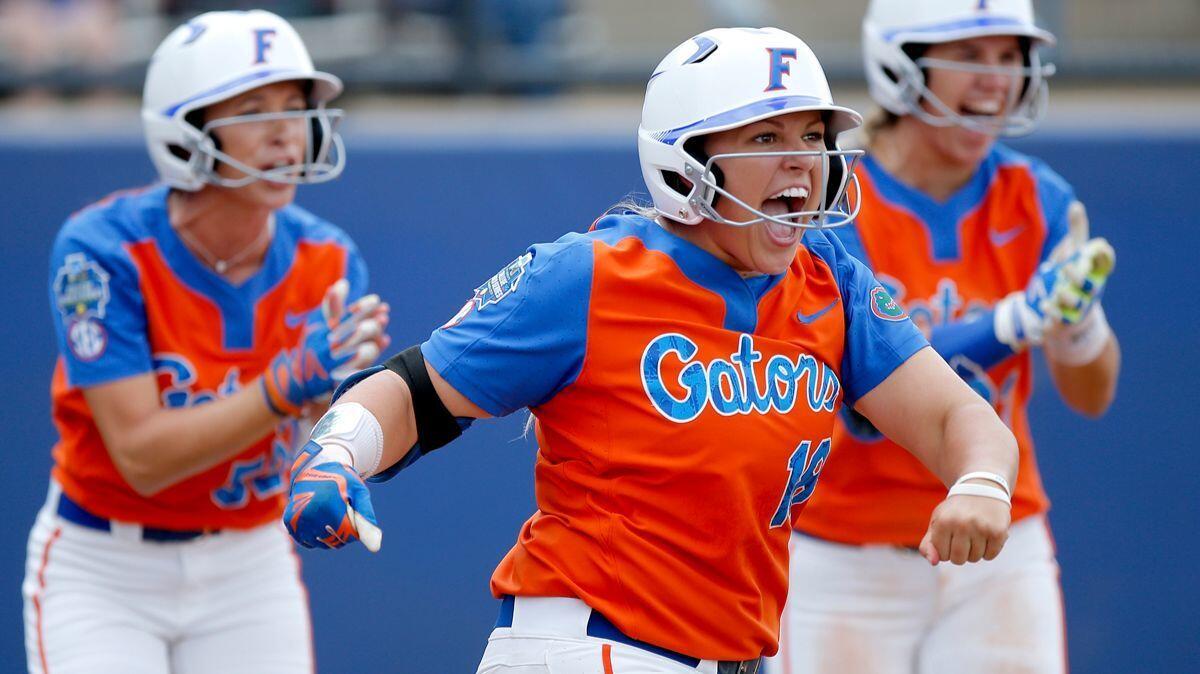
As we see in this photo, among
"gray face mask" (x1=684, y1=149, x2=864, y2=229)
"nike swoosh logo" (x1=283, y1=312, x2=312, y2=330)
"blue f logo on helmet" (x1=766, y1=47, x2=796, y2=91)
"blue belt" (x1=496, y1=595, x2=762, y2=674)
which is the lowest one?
"blue belt" (x1=496, y1=595, x2=762, y2=674)

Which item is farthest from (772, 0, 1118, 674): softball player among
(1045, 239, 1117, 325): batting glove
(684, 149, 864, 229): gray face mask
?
(684, 149, 864, 229): gray face mask

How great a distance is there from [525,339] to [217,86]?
1.67 metres

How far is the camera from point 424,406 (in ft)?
9.52

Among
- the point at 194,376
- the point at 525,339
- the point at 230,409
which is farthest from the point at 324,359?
the point at 525,339

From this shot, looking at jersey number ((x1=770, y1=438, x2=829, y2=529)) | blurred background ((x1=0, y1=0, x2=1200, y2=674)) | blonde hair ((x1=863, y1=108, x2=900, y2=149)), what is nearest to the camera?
jersey number ((x1=770, y1=438, x2=829, y2=529))

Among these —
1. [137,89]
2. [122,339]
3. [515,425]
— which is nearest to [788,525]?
[122,339]

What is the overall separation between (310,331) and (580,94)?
304cm

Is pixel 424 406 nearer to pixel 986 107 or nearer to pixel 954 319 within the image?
pixel 954 319

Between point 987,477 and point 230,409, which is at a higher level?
point 987,477

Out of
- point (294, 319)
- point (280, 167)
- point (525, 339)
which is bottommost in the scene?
point (294, 319)

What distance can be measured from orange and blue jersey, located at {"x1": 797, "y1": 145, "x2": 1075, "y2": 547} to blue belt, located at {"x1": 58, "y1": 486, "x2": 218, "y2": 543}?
1620mm

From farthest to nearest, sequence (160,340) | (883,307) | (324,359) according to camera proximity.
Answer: (160,340) < (324,359) < (883,307)

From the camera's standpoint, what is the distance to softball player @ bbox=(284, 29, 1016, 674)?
2.91 meters

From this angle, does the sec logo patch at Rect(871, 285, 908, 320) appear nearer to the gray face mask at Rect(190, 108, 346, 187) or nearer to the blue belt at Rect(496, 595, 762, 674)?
the blue belt at Rect(496, 595, 762, 674)
